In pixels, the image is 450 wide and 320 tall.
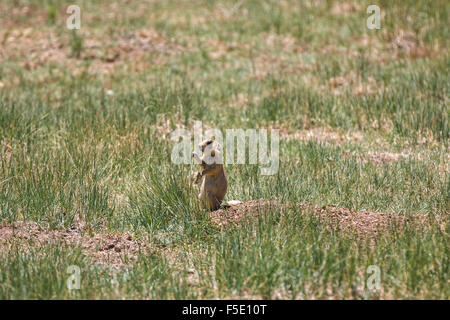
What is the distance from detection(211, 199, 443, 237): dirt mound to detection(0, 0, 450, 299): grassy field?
6cm

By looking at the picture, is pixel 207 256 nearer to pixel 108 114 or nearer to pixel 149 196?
pixel 149 196

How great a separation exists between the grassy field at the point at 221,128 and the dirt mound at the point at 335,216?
64 mm

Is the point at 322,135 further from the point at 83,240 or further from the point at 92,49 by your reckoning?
the point at 92,49

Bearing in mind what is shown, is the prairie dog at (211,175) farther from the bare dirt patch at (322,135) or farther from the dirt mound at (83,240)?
the bare dirt patch at (322,135)

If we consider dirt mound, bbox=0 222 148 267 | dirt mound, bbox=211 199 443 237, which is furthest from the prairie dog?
dirt mound, bbox=0 222 148 267

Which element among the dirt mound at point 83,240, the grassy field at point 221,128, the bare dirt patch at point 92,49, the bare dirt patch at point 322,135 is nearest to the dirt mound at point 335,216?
the grassy field at point 221,128

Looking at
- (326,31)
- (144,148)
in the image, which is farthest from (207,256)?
(326,31)

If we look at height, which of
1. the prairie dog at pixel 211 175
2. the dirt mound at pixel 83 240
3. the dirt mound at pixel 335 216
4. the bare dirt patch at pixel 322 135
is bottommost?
the dirt mound at pixel 83 240

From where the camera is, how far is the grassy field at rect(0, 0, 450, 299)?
5238 mm

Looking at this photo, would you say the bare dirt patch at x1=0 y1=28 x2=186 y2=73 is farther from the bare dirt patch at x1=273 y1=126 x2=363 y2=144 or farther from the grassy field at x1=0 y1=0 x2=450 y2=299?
the bare dirt patch at x1=273 y1=126 x2=363 y2=144

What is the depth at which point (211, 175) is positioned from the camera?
6.13 metres

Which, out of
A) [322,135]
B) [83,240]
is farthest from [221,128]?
[83,240]

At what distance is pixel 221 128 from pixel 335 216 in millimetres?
3897

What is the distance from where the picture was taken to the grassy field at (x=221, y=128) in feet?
17.2
